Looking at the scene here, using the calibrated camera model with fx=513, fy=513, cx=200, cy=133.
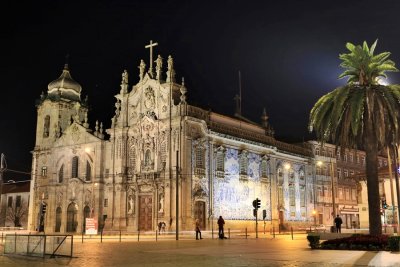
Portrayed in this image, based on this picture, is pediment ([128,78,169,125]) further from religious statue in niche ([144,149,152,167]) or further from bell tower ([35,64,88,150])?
bell tower ([35,64,88,150])

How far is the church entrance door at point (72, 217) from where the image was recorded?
220 feet

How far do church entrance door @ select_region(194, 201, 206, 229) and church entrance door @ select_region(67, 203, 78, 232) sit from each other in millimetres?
18732

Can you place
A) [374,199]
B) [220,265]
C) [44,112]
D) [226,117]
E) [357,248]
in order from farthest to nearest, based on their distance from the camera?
[44,112] → [226,117] → [374,199] → [357,248] → [220,265]

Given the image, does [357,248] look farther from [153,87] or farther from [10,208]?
[10,208]

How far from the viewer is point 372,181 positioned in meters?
28.9

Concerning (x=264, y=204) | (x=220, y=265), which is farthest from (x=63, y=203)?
(x=220, y=265)

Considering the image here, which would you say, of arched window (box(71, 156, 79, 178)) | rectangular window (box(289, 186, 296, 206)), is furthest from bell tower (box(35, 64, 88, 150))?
rectangular window (box(289, 186, 296, 206))

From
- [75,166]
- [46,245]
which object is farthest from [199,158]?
[46,245]

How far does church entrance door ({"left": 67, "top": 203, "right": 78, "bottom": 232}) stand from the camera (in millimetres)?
67188

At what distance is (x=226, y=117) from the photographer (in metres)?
65.7

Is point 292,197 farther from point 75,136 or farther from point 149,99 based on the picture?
point 75,136

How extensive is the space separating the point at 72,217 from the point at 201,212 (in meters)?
19.9

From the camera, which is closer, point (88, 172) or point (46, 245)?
point (46, 245)

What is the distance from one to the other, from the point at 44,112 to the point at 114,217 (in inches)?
908
